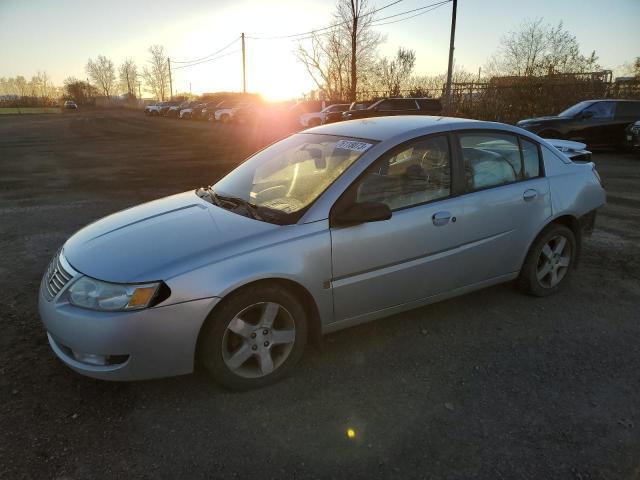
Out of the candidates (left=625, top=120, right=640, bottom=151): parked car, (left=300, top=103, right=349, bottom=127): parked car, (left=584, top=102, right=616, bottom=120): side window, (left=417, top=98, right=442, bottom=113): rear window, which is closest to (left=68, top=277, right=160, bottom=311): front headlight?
(left=625, top=120, right=640, bottom=151): parked car

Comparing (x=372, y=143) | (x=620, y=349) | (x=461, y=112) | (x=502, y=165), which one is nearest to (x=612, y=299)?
(x=620, y=349)

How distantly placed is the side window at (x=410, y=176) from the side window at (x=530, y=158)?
82 centimetres

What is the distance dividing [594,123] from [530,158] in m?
12.3

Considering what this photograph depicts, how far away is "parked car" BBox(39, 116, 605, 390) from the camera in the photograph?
2566mm

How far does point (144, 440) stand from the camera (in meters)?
2.47

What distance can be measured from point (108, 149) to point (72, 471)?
16.5 meters

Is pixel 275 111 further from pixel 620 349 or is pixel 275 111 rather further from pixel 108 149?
pixel 620 349

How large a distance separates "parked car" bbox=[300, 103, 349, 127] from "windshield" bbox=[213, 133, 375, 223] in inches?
839

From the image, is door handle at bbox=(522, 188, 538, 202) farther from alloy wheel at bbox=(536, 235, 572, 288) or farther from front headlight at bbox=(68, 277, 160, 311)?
front headlight at bbox=(68, 277, 160, 311)

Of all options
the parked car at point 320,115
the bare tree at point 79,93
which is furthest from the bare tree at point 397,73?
the bare tree at point 79,93

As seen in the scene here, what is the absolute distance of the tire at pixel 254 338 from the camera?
105 inches

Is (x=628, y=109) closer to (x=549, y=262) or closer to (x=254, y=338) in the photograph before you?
(x=549, y=262)

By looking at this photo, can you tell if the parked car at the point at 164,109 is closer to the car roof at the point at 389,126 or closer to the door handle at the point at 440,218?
the car roof at the point at 389,126

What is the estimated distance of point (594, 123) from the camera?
551 inches
